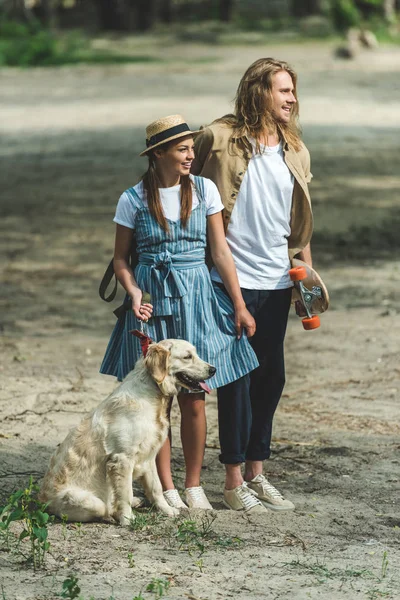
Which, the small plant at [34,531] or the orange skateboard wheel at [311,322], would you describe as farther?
the orange skateboard wheel at [311,322]

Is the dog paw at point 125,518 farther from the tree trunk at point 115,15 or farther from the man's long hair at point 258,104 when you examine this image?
the tree trunk at point 115,15

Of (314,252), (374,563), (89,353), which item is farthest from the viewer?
(314,252)

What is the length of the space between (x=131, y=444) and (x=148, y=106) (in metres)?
19.5

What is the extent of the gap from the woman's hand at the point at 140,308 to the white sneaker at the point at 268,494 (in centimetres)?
118

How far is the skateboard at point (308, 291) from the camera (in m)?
5.25

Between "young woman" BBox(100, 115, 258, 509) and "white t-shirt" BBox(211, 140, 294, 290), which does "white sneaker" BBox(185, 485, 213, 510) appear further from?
"white t-shirt" BBox(211, 140, 294, 290)

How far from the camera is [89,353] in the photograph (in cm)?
858

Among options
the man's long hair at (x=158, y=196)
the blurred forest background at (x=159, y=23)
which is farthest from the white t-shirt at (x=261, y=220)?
the blurred forest background at (x=159, y=23)

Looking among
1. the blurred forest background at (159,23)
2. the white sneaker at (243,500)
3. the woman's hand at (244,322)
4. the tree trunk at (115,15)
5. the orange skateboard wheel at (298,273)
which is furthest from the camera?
the tree trunk at (115,15)

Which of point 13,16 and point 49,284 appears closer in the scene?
point 49,284

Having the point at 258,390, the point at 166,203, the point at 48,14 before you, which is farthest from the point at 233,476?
the point at 48,14

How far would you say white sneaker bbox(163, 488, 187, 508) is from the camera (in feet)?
17.3

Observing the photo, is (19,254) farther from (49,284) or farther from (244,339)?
(244,339)

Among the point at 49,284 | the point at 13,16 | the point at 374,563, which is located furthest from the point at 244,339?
the point at 13,16
